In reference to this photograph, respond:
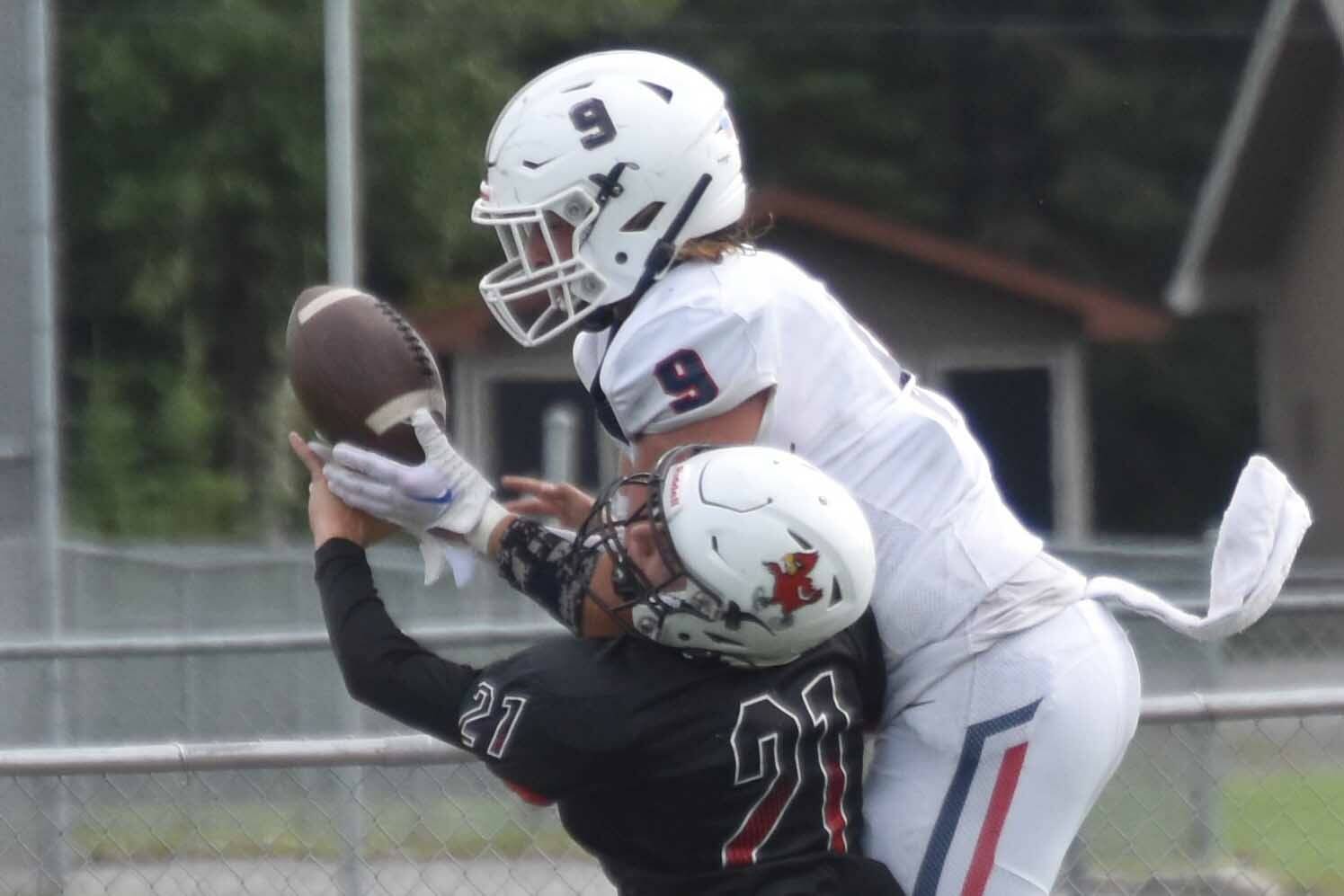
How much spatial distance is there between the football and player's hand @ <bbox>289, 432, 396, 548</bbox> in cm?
5

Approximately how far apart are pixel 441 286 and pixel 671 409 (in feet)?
62.9

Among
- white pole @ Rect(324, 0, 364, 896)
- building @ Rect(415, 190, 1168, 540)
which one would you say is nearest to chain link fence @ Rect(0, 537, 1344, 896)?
white pole @ Rect(324, 0, 364, 896)

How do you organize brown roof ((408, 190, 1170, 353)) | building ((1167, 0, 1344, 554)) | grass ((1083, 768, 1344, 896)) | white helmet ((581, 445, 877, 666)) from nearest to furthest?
white helmet ((581, 445, 877, 666)) → grass ((1083, 768, 1344, 896)) → brown roof ((408, 190, 1170, 353)) → building ((1167, 0, 1344, 554))

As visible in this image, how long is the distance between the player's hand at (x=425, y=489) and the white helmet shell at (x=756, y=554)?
1.09ft

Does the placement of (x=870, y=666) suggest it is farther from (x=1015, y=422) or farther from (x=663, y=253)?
(x=1015, y=422)

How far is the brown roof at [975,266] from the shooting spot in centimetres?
1941

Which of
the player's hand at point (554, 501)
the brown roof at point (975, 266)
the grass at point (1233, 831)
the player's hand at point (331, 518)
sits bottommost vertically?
the brown roof at point (975, 266)

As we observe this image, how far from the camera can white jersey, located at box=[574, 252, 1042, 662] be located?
10.3 feet

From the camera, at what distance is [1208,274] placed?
22234 mm

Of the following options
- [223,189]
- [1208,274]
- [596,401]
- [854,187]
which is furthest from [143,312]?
[596,401]

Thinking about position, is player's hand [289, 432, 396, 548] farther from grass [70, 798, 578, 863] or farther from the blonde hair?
grass [70, 798, 578, 863]

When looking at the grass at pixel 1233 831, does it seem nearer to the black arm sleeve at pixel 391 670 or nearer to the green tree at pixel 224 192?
the black arm sleeve at pixel 391 670

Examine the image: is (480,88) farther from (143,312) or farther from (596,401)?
(596,401)

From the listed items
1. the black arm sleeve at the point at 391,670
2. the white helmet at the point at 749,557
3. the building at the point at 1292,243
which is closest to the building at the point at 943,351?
the building at the point at 1292,243
